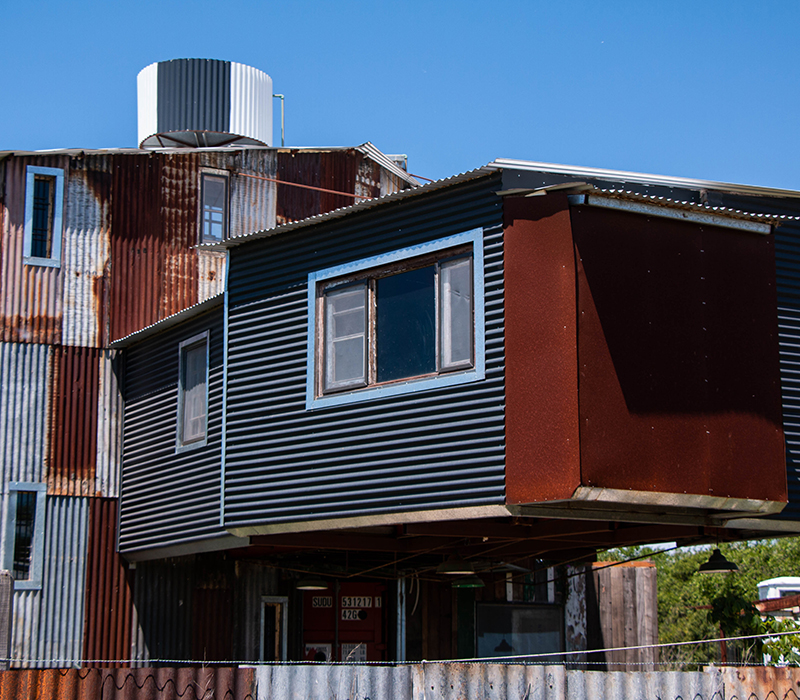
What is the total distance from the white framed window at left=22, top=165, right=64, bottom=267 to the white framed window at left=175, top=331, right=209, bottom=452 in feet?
9.37

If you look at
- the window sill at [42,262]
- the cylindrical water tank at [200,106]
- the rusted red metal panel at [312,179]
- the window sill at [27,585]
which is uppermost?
the cylindrical water tank at [200,106]

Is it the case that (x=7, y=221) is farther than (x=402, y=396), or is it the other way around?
(x=7, y=221)

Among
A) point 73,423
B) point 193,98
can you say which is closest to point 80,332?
point 73,423

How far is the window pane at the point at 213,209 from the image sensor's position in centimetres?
1892

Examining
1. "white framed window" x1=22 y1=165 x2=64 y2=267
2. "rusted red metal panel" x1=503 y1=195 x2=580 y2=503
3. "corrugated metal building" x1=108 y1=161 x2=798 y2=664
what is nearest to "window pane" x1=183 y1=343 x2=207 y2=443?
"corrugated metal building" x1=108 y1=161 x2=798 y2=664

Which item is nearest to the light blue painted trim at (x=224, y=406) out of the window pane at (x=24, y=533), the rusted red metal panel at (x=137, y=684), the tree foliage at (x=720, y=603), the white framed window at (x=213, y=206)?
the window pane at (x=24, y=533)

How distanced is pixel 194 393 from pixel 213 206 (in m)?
4.36

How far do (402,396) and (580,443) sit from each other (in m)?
2.30

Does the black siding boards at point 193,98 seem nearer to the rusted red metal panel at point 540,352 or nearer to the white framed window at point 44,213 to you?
A: the white framed window at point 44,213

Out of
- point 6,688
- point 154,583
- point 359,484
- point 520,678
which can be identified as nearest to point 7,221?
point 154,583

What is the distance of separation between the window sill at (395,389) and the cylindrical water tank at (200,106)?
29.2 feet

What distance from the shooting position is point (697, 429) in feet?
38.4

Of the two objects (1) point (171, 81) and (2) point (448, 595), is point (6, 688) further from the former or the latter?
(1) point (171, 81)

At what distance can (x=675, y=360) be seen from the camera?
1176 cm
